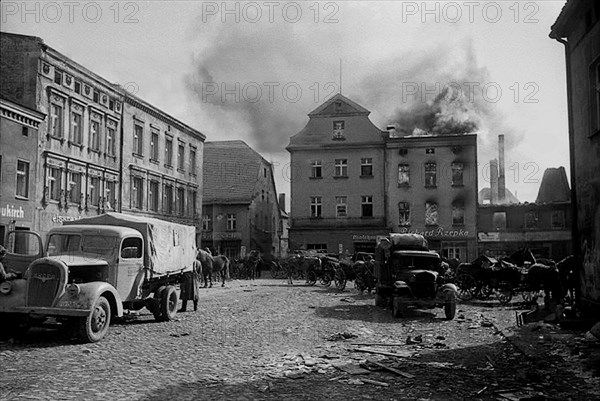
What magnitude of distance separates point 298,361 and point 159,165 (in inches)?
1246

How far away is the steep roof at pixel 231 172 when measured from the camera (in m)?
49.5

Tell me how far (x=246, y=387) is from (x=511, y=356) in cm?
475

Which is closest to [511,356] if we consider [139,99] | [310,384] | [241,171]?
[310,384]

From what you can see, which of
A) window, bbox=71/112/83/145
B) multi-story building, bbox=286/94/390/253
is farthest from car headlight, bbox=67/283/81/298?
multi-story building, bbox=286/94/390/253

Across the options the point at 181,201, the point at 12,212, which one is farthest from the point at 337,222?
the point at 12,212

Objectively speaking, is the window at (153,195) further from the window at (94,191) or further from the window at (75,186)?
the window at (75,186)

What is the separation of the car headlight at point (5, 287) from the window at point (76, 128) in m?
19.7

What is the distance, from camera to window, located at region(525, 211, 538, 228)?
1955 inches

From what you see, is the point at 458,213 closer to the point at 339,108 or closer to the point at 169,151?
the point at 339,108

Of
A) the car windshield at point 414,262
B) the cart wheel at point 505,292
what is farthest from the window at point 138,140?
the cart wheel at point 505,292

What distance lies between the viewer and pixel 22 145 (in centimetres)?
2484

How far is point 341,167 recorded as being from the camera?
149 ft

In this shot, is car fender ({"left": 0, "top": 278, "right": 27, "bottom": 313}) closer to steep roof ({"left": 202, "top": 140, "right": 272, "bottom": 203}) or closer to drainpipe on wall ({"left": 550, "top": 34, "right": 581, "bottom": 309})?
drainpipe on wall ({"left": 550, "top": 34, "right": 581, "bottom": 309})

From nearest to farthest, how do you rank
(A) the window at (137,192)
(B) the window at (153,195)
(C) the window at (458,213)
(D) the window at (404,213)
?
(A) the window at (137,192) < (B) the window at (153,195) < (C) the window at (458,213) < (D) the window at (404,213)
